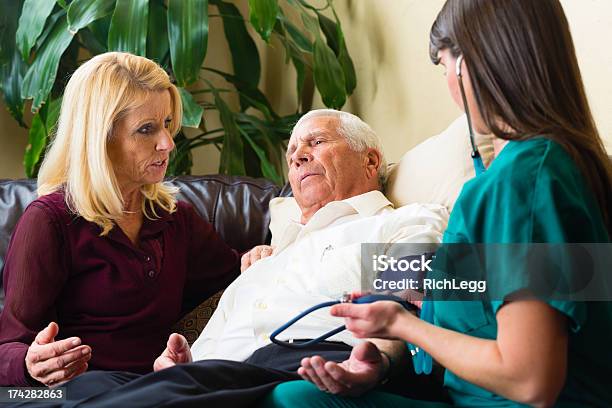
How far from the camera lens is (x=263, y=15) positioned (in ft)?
9.23

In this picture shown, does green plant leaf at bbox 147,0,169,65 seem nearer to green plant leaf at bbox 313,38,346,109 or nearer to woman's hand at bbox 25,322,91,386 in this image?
green plant leaf at bbox 313,38,346,109

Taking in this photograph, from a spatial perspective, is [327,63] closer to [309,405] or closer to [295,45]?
[295,45]

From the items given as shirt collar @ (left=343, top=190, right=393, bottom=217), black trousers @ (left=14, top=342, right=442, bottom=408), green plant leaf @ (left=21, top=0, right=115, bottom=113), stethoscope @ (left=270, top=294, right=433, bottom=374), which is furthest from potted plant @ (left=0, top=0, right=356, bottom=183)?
stethoscope @ (left=270, top=294, right=433, bottom=374)

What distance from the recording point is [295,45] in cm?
323

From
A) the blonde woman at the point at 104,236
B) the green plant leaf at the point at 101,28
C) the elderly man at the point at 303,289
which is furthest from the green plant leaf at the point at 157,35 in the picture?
the elderly man at the point at 303,289

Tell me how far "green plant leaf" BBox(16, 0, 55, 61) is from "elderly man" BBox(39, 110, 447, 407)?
3.68 feet

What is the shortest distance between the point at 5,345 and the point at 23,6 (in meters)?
1.48

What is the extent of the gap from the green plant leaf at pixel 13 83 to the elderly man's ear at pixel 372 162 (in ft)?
4.85

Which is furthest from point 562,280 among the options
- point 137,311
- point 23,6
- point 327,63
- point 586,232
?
point 23,6

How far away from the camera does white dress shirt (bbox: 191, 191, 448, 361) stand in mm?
1693

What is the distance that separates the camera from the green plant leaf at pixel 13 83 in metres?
2.98

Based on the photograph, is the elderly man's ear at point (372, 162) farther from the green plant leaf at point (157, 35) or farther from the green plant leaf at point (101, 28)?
the green plant leaf at point (101, 28)

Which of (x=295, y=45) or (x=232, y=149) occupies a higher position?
(x=295, y=45)

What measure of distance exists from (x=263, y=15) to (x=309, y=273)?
1.30 meters
